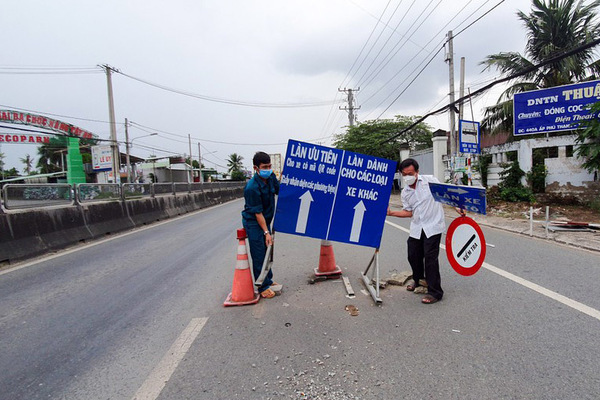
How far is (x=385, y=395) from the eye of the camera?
224 cm

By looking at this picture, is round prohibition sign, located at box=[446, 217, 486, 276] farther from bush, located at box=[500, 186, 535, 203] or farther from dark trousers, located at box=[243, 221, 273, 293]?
bush, located at box=[500, 186, 535, 203]

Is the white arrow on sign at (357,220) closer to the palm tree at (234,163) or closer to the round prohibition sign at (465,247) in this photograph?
the round prohibition sign at (465,247)

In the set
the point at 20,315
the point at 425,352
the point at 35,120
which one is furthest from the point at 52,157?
the point at 425,352

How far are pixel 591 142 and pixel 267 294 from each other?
12.7 metres

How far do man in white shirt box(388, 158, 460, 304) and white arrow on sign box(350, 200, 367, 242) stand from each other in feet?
1.21

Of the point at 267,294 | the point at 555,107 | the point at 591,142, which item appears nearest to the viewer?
the point at 267,294

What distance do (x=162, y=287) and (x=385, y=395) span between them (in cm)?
351

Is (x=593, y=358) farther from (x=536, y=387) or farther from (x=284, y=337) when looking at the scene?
(x=284, y=337)

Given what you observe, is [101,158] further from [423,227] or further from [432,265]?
[432,265]

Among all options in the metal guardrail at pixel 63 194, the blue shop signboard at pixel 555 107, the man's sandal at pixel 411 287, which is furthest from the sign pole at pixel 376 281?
the blue shop signboard at pixel 555 107

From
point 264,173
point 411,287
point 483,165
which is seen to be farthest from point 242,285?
point 483,165

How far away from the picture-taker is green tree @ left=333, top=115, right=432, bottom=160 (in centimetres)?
3003

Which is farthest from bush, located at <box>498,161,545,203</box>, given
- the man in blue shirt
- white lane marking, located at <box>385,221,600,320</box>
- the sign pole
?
the man in blue shirt

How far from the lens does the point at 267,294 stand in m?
4.19
